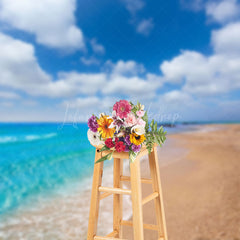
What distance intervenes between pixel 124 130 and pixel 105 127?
4.7 inches

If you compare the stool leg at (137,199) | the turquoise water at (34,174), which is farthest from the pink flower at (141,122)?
the turquoise water at (34,174)

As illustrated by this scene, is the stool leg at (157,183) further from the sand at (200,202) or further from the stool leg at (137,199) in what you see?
the sand at (200,202)

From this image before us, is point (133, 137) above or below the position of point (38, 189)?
above

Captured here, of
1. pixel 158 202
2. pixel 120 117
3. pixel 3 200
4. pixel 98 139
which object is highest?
pixel 120 117

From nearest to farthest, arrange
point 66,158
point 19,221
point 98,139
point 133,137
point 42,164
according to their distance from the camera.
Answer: point 133,137
point 98,139
point 19,221
point 42,164
point 66,158

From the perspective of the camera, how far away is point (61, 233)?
268 centimetres

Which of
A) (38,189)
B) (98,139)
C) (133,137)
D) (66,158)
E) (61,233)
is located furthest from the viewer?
(66,158)

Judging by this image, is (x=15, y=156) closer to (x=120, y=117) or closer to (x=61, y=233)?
(x=61, y=233)

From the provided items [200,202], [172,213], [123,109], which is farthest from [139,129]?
[200,202]

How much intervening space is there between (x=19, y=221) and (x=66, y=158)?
187 inches

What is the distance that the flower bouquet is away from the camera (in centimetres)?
130

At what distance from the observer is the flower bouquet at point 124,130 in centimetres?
130

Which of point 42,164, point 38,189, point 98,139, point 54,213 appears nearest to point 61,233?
point 54,213

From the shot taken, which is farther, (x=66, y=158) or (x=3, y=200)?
(x=66, y=158)
